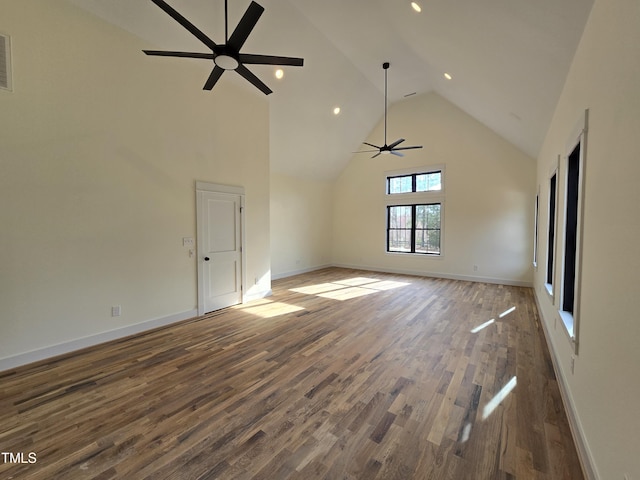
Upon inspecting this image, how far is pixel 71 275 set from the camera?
3121mm

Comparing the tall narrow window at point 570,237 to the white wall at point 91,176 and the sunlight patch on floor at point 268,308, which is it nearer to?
the sunlight patch on floor at point 268,308

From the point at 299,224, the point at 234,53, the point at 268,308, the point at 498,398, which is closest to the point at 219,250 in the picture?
the point at 268,308

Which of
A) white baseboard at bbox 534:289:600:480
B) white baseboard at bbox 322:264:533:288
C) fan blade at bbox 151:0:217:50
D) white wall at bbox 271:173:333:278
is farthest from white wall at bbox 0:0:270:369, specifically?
white baseboard at bbox 322:264:533:288

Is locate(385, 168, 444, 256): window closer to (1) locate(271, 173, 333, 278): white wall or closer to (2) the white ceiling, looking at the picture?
(2) the white ceiling

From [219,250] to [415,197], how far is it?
18.5ft

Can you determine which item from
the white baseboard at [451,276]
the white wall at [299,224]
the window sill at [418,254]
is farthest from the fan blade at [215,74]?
the white baseboard at [451,276]

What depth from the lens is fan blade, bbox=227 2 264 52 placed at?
2.05 meters

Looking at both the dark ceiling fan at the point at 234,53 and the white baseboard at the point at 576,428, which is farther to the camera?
the dark ceiling fan at the point at 234,53

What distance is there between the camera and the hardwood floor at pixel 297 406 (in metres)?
1.67

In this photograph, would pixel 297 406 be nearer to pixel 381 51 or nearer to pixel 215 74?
pixel 215 74

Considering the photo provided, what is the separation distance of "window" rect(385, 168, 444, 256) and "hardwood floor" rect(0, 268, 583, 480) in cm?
392

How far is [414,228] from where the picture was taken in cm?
797

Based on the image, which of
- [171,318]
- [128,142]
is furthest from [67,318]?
[128,142]

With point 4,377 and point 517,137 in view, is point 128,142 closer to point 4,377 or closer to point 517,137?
point 4,377
